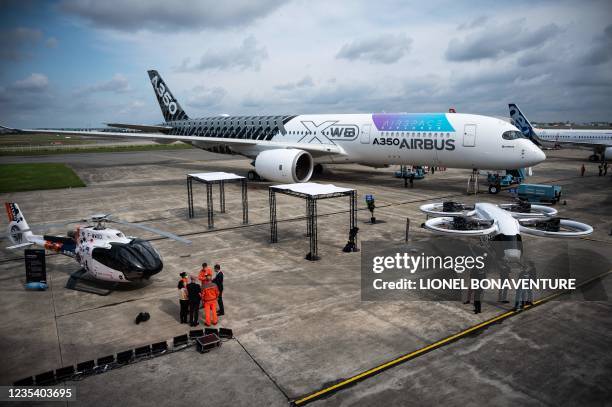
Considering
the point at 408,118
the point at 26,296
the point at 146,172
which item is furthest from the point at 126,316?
Result: the point at 146,172

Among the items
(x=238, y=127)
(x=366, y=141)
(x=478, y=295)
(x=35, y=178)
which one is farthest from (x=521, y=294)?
(x=35, y=178)

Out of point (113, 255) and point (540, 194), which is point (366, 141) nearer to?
point (540, 194)

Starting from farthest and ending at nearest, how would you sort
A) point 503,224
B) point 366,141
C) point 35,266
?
point 366,141
point 503,224
point 35,266

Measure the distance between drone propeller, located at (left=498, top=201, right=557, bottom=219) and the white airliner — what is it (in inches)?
294

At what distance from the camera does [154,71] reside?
43.9m

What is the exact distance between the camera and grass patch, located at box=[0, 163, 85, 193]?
32.7 meters

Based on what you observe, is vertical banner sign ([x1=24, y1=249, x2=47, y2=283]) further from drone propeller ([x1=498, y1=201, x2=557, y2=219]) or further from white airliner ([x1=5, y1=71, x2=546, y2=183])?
drone propeller ([x1=498, y1=201, x2=557, y2=219])

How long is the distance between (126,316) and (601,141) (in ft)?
190

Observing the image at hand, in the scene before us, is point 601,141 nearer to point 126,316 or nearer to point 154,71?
point 154,71

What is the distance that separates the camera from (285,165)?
89.5ft

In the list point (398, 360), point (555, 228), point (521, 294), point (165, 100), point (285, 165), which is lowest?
point (398, 360)

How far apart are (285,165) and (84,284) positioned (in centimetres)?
1650

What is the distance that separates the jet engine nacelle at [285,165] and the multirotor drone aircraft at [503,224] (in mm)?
11783

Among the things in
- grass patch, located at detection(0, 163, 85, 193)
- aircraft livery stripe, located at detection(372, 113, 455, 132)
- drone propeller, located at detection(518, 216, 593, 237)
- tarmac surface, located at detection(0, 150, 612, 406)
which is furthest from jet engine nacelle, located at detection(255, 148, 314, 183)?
grass patch, located at detection(0, 163, 85, 193)
